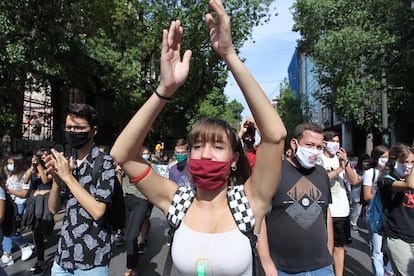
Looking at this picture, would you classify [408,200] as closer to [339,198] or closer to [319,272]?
[339,198]

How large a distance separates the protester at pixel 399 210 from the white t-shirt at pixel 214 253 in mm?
2143

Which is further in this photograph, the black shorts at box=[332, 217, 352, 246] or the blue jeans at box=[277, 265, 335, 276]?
the black shorts at box=[332, 217, 352, 246]

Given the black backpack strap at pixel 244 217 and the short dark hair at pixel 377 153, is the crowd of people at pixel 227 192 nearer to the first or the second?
the black backpack strap at pixel 244 217

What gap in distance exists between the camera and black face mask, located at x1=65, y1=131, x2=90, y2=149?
2.83 metres

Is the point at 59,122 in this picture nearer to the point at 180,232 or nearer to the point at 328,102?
the point at 328,102

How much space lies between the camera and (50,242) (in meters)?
7.23

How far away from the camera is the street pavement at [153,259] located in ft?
18.3

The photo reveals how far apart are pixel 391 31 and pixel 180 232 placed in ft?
40.7

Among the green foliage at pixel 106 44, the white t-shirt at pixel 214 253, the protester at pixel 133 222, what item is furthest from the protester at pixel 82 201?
the green foliage at pixel 106 44

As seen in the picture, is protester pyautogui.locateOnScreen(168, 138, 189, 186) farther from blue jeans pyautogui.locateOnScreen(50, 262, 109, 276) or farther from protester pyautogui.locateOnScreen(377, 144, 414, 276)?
blue jeans pyautogui.locateOnScreen(50, 262, 109, 276)

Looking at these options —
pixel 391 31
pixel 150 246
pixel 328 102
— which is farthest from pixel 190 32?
pixel 150 246

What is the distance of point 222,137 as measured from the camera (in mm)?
1961

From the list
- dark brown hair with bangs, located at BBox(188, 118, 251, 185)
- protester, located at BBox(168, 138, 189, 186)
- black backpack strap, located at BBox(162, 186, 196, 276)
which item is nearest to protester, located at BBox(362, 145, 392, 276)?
dark brown hair with bangs, located at BBox(188, 118, 251, 185)

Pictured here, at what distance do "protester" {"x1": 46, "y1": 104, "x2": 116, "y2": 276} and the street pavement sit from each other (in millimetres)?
2855
